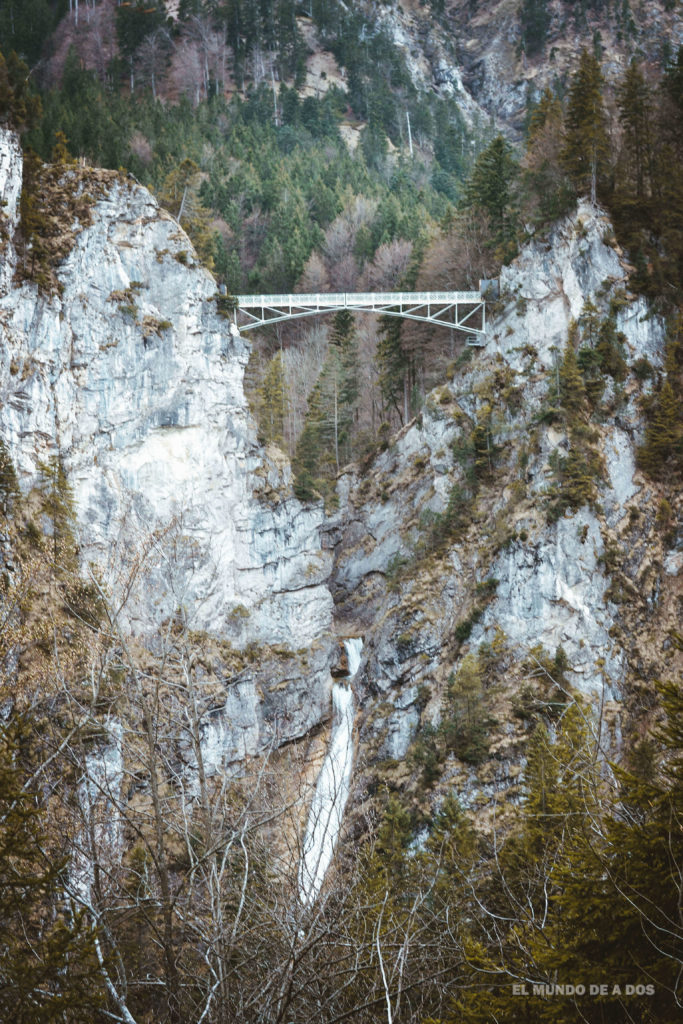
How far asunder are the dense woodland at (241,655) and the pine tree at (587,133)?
Answer: 15cm

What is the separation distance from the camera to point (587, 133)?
40.0 meters

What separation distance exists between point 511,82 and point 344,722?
268 ft

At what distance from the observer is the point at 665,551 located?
34656 mm

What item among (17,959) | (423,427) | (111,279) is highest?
(111,279)

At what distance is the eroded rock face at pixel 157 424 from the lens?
3453 cm

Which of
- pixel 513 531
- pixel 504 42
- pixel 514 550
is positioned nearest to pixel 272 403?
pixel 513 531

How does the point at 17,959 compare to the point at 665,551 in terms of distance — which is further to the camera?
the point at 665,551

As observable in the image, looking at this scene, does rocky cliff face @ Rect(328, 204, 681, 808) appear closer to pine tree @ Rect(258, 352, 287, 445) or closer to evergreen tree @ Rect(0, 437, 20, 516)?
pine tree @ Rect(258, 352, 287, 445)

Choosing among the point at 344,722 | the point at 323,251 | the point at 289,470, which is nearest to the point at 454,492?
the point at 289,470

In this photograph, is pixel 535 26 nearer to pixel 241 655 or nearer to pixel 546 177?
pixel 546 177

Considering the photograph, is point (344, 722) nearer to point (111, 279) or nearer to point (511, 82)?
point (111, 279)

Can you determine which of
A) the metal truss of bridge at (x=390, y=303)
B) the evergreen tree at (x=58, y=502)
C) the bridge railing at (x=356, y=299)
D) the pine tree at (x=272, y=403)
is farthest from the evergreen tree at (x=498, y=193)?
the evergreen tree at (x=58, y=502)

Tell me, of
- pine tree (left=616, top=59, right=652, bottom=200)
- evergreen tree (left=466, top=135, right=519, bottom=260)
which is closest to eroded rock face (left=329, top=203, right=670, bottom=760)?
evergreen tree (left=466, top=135, right=519, bottom=260)

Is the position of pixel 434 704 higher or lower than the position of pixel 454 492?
lower
